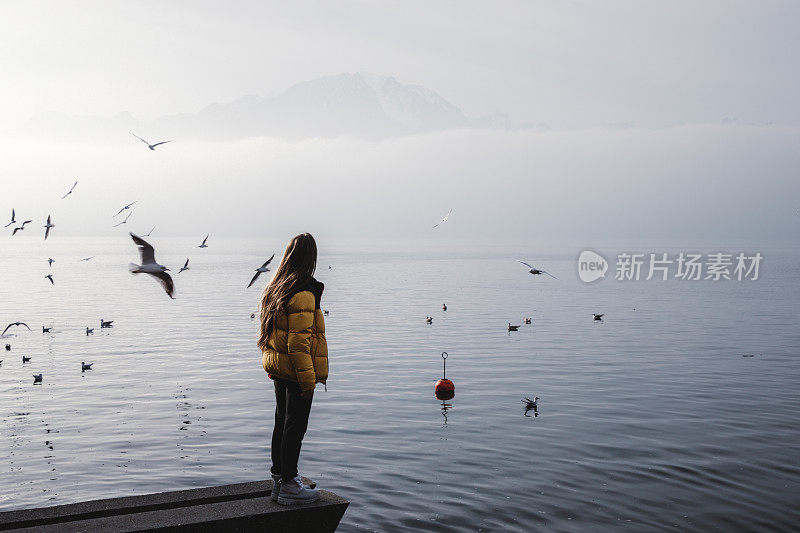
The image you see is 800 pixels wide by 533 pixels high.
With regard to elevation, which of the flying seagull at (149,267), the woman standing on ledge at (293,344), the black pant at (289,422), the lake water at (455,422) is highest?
the flying seagull at (149,267)

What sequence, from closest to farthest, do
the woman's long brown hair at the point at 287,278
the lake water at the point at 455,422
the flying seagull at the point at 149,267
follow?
the woman's long brown hair at the point at 287,278
the flying seagull at the point at 149,267
the lake water at the point at 455,422

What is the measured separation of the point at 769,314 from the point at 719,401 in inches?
1380

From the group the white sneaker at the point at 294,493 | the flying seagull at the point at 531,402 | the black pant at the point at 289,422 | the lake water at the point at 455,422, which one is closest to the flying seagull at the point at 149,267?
the black pant at the point at 289,422

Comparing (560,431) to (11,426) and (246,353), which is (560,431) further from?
(246,353)

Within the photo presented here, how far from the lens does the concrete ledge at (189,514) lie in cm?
873

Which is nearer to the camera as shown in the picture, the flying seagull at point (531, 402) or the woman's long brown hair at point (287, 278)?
the woman's long brown hair at point (287, 278)

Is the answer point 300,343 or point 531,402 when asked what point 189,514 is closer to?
point 300,343

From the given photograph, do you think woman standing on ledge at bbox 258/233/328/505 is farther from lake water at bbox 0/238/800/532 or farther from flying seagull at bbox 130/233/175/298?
flying seagull at bbox 130/233/175/298

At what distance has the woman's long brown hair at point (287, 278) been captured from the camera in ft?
28.5

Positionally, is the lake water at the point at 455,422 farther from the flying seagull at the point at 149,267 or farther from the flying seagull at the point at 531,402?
the flying seagull at the point at 149,267

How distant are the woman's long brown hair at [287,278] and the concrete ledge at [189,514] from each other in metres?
1.91

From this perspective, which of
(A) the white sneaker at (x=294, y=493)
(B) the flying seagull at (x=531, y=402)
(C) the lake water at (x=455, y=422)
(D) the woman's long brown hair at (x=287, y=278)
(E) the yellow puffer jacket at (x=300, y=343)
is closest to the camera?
(E) the yellow puffer jacket at (x=300, y=343)

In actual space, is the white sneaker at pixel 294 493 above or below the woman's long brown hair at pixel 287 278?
below

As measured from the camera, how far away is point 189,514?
354 inches
